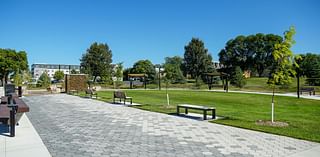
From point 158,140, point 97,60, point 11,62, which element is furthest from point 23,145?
point 11,62

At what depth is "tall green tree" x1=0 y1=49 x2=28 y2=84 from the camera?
2508 inches

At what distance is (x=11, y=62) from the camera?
65.0 meters

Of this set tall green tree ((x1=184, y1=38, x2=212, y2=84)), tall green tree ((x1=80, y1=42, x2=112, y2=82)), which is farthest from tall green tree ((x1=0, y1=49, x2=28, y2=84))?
tall green tree ((x1=184, y1=38, x2=212, y2=84))

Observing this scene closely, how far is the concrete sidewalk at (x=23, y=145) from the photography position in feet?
18.7

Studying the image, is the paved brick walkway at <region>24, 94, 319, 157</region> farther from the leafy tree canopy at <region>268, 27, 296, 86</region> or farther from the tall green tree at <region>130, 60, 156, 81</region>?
the tall green tree at <region>130, 60, 156, 81</region>

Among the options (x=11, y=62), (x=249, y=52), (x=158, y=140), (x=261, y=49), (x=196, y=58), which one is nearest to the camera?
(x=158, y=140)

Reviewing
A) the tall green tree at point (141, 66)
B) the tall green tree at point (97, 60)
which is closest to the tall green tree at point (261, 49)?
the tall green tree at point (141, 66)

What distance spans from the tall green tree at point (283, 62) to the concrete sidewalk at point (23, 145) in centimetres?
733

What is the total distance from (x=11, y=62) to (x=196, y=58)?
45.6 metres

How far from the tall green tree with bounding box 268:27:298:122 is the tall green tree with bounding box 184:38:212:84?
61296 millimetres

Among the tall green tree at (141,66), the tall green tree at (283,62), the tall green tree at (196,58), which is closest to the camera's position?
the tall green tree at (283,62)

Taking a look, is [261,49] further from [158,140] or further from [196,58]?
[158,140]

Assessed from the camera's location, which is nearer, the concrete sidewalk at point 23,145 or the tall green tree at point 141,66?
the concrete sidewalk at point 23,145

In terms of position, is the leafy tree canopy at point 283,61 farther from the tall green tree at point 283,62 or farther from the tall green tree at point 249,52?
the tall green tree at point 249,52
